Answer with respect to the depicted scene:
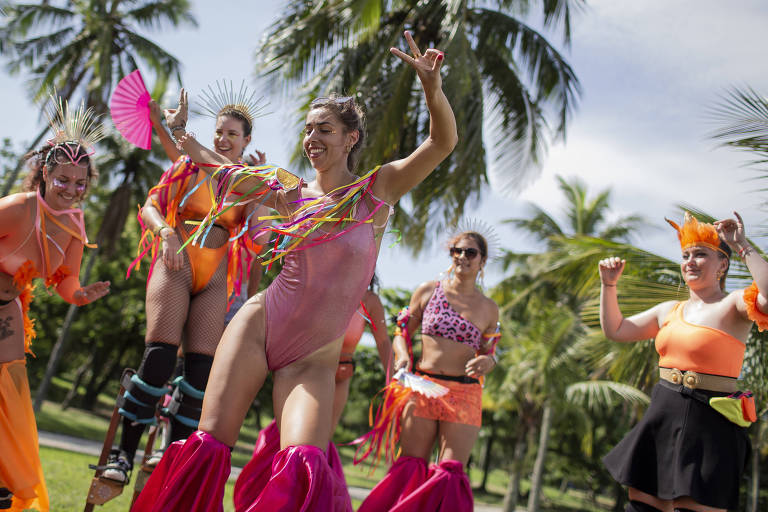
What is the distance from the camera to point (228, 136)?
389cm

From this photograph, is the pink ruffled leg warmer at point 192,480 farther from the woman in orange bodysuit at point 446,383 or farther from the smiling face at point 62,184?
the woman in orange bodysuit at point 446,383

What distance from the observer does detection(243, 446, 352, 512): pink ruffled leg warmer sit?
2.23 metres

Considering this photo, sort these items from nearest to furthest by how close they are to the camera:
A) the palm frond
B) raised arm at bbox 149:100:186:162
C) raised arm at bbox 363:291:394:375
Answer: raised arm at bbox 149:100:186:162 < raised arm at bbox 363:291:394:375 < the palm frond

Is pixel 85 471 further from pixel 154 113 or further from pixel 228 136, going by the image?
pixel 154 113

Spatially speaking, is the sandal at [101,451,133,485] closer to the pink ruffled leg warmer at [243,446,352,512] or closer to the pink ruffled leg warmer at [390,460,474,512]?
the pink ruffled leg warmer at [243,446,352,512]

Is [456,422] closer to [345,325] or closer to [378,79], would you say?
[345,325]

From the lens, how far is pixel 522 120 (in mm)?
12820

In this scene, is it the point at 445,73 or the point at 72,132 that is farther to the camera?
the point at 445,73

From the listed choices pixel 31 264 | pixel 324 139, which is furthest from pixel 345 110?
pixel 31 264

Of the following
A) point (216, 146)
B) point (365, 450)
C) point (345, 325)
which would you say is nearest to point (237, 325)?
point (345, 325)

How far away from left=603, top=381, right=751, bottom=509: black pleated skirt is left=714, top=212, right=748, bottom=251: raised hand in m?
0.80

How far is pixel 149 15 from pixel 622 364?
1839cm

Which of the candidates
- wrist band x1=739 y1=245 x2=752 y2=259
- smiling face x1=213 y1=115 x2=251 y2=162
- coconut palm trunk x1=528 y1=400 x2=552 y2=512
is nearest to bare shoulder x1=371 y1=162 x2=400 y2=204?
smiling face x1=213 y1=115 x2=251 y2=162

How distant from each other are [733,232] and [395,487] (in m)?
2.51
